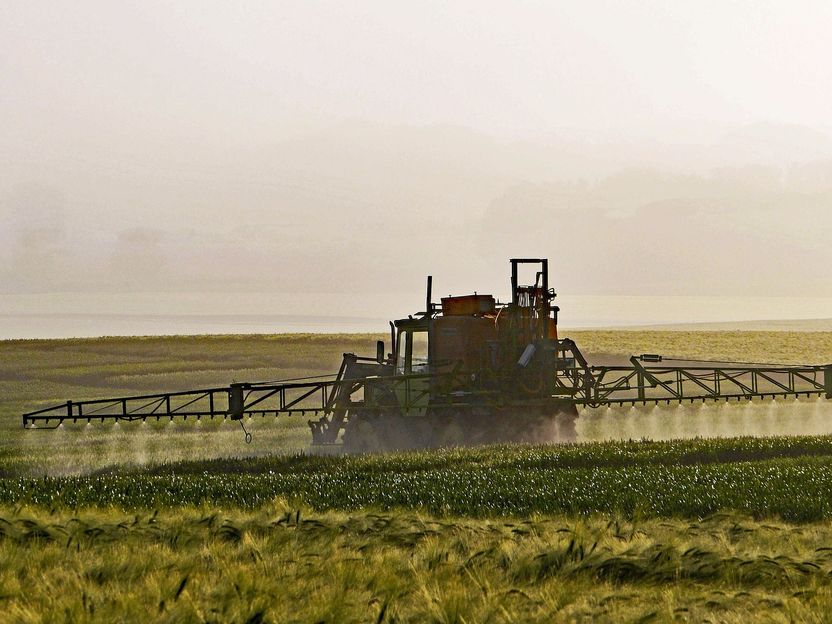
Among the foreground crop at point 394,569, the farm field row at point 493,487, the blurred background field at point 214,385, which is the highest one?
the foreground crop at point 394,569

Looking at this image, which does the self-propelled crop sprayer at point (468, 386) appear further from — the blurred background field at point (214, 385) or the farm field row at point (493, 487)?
the farm field row at point (493, 487)

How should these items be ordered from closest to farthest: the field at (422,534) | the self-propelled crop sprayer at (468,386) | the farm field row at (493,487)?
the field at (422,534) < the farm field row at (493,487) < the self-propelled crop sprayer at (468,386)

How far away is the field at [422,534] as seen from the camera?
730cm

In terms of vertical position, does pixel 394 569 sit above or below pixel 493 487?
above

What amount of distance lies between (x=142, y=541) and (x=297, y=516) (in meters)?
1.65

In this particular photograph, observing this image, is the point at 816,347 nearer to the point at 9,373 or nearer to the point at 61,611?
the point at 9,373

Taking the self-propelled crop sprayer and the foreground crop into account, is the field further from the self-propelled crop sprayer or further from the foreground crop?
the self-propelled crop sprayer

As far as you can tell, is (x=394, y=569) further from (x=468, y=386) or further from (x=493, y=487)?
→ (x=468, y=386)

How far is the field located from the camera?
730 cm

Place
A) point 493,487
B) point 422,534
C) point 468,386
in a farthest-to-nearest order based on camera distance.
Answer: point 468,386
point 493,487
point 422,534

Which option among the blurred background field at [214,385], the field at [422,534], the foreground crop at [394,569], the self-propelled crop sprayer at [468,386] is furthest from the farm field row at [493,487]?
the blurred background field at [214,385]

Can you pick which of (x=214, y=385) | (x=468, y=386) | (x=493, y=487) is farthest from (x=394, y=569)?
(x=214, y=385)

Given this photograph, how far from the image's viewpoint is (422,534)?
10.4 meters

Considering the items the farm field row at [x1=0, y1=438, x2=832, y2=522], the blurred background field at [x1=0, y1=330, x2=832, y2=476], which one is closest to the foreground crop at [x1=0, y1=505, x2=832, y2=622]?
the farm field row at [x1=0, y1=438, x2=832, y2=522]
